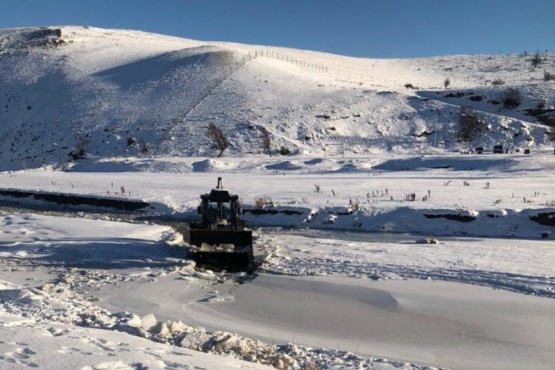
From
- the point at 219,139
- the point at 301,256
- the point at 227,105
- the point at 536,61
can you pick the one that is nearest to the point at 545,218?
the point at 301,256

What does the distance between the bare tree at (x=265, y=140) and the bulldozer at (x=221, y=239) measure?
30894 mm

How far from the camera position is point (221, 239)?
14773 mm

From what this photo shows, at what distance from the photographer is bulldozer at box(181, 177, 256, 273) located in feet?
45.6

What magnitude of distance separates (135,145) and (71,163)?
658cm

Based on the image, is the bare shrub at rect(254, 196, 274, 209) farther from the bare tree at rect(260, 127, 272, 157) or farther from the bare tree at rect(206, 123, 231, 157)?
the bare tree at rect(206, 123, 231, 157)

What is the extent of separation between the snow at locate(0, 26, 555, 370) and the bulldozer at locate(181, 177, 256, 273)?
17.3 inches

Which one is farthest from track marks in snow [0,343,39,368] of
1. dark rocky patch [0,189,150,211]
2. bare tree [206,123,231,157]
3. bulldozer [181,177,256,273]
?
bare tree [206,123,231,157]

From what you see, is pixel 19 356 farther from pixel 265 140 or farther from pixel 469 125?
pixel 469 125

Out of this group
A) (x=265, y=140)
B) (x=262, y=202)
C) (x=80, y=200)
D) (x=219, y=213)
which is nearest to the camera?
(x=219, y=213)

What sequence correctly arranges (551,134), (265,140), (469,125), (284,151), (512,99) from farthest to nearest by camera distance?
(512,99) < (469,125) < (265,140) < (284,151) < (551,134)

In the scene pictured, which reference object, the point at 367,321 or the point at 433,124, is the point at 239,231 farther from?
the point at 433,124

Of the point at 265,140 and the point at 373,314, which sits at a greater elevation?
the point at 265,140

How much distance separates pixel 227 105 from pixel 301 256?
44.8m

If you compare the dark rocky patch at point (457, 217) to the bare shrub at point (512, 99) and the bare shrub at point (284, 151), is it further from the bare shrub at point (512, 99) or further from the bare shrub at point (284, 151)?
the bare shrub at point (512, 99)
